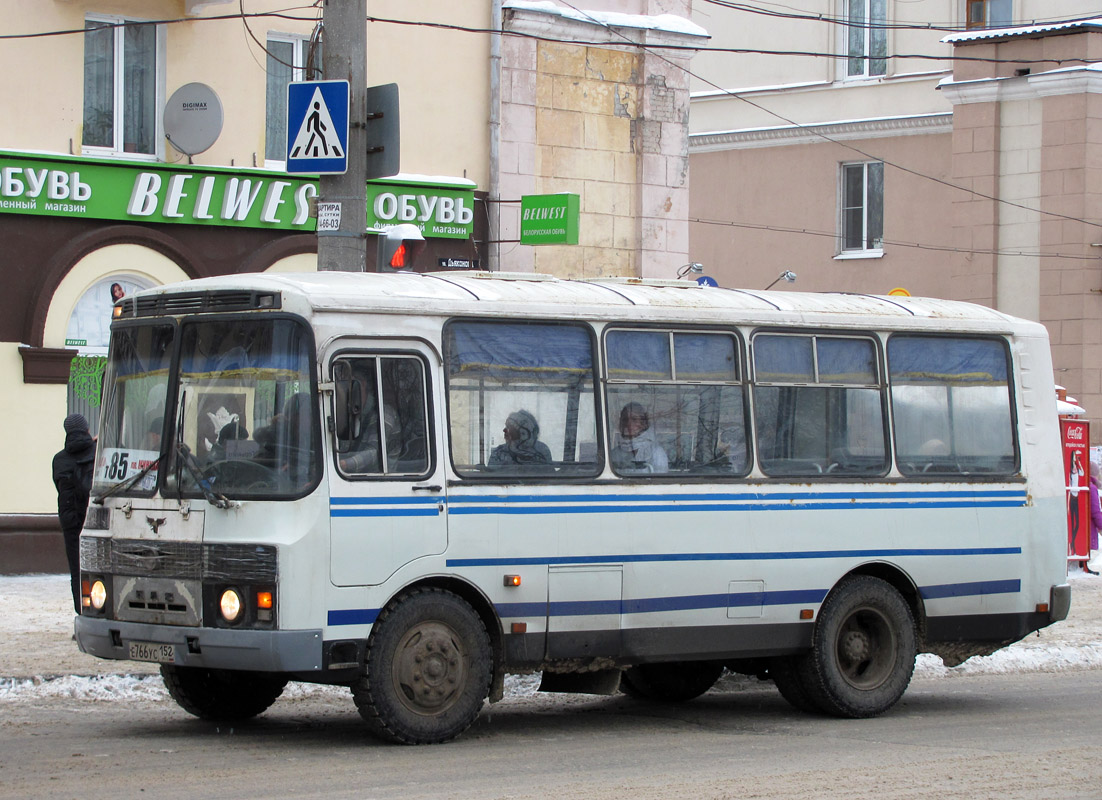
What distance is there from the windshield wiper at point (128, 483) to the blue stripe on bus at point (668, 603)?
137 centimetres

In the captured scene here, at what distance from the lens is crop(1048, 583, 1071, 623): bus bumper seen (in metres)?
11.9

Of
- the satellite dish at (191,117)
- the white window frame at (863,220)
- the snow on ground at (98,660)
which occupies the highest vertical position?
the white window frame at (863,220)

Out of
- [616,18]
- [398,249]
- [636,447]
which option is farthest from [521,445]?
[616,18]

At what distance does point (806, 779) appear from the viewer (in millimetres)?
8633

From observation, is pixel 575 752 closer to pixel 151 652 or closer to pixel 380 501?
pixel 380 501

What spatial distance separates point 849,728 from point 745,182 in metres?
25.9

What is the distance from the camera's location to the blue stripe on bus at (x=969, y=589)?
1151 centimetres

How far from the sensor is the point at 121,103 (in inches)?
716

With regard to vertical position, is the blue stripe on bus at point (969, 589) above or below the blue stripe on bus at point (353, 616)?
below

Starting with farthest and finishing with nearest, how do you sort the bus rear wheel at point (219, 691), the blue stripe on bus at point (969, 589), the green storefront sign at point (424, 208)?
the green storefront sign at point (424, 208)
the blue stripe on bus at point (969, 589)
the bus rear wheel at point (219, 691)

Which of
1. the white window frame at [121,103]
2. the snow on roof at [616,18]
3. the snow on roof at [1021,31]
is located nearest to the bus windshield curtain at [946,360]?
the white window frame at [121,103]

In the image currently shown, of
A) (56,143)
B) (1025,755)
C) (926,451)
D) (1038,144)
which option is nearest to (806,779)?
(1025,755)

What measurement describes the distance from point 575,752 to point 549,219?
1155cm

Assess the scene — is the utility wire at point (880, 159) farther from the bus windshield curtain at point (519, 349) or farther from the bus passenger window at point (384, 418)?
the bus passenger window at point (384, 418)
